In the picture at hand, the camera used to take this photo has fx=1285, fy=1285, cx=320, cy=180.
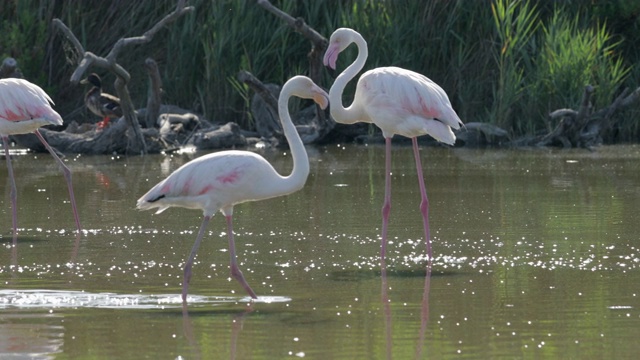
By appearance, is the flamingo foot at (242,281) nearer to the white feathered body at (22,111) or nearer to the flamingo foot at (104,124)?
the white feathered body at (22,111)

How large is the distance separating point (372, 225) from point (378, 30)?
7440 mm

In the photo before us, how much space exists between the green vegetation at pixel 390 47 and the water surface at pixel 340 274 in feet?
12.0

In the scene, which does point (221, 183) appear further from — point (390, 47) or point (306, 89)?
point (390, 47)

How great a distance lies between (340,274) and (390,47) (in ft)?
30.6

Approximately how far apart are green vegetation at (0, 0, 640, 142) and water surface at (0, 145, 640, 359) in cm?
365

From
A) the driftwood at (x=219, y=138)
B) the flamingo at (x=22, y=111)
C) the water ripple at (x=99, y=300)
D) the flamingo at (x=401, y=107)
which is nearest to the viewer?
the water ripple at (x=99, y=300)

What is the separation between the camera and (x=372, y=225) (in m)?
9.65

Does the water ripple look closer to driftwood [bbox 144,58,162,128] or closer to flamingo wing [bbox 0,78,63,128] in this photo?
flamingo wing [bbox 0,78,63,128]

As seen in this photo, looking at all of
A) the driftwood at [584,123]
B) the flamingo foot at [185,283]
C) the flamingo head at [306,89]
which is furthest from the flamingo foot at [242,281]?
the driftwood at [584,123]

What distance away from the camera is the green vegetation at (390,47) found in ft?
52.9

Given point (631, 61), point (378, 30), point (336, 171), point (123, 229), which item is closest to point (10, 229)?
point (123, 229)

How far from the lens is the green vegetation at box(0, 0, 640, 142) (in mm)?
16125

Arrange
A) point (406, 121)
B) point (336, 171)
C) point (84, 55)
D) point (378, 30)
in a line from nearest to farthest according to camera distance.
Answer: point (406, 121) → point (336, 171) → point (84, 55) → point (378, 30)

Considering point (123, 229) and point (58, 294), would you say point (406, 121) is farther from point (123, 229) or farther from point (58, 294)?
point (58, 294)
